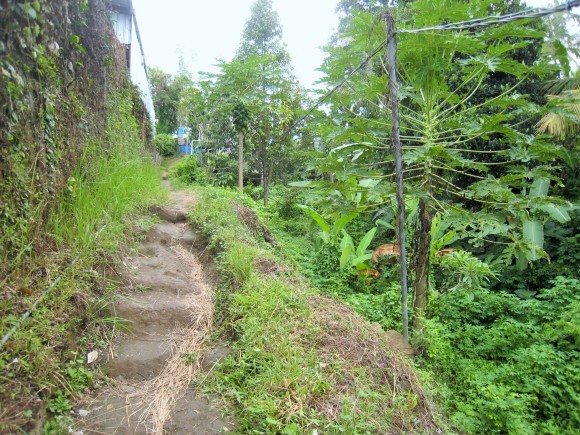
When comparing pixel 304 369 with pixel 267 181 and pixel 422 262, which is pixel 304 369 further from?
pixel 267 181

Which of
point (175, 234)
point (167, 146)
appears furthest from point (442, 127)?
point (167, 146)

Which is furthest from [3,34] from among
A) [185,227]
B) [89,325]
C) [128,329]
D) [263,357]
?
[185,227]

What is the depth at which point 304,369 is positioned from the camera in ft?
7.21

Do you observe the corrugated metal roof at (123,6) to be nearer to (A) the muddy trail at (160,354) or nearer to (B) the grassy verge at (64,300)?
(B) the grassy verge at (64,300)

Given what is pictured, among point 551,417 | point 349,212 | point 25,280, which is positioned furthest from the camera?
point 349,212

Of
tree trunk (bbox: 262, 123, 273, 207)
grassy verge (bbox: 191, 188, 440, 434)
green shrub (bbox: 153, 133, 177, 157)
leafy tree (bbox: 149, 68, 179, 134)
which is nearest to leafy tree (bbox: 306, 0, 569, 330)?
grassy verge (bbox: 191, 188, 440, 434)

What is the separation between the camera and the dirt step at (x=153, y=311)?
108 inches

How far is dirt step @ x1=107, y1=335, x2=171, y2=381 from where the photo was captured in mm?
2357

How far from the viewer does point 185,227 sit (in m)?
4.98

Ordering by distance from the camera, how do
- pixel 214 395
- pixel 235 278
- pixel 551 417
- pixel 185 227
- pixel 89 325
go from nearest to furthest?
pixel 214 395 < pixel 89 325 < pixel 551 417 < pixel 235 278 < pixel 185 227

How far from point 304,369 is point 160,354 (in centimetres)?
111

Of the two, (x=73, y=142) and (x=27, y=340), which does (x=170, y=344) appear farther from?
(x=73, y=142)

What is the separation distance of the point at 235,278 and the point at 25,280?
164cm

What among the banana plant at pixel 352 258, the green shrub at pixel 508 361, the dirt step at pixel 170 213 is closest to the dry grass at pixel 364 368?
the green shrub at pixel 508 361
